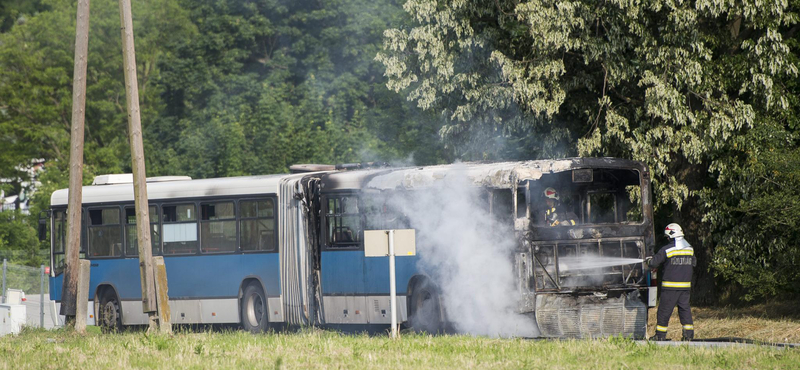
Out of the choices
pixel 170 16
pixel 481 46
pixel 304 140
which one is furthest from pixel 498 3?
pixel 170 16

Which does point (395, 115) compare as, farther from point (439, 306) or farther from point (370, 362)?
point (370, 362)

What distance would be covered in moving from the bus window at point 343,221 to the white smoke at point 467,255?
112cm

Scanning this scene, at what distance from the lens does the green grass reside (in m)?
12.1

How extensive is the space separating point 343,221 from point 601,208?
447 centimetres

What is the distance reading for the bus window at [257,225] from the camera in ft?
66.9

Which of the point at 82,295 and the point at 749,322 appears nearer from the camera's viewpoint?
the point at 749,322

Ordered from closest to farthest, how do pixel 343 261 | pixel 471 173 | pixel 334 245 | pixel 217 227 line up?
1. pixel 471 173
2. pixel 343 261
3. pixel 334 245
4. pixel 217 227

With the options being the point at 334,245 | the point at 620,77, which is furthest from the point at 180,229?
the point at 620,77

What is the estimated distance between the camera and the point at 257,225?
2058 centimetres

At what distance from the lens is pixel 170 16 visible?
204ft

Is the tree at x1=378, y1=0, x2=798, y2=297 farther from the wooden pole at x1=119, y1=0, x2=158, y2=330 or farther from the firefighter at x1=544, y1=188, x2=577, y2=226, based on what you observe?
the wooden pole at x1=119, y1=0, x2=158, y2=330

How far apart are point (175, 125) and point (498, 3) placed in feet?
120

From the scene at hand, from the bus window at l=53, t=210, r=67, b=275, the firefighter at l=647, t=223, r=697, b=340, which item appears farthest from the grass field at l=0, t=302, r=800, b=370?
the bus window at l=53, t=210, r=67, b=275

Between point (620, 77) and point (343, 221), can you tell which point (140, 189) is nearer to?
point (343, 221)
